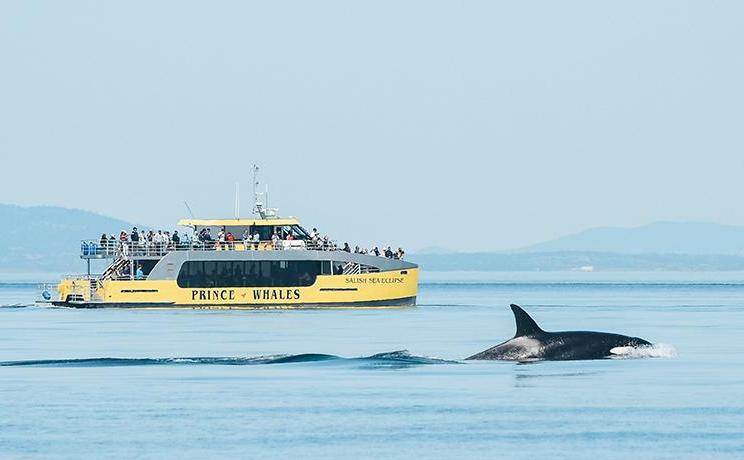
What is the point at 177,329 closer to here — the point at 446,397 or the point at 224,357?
the point at 224,357

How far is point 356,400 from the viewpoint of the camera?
37188 mm

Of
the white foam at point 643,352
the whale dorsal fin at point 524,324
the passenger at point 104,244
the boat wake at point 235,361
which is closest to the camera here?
the whale dorsal fin at point 524,324

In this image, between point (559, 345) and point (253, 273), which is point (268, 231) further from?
point (559, 345)

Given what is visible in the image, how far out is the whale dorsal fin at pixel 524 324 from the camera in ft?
137

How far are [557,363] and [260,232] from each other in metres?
48.4

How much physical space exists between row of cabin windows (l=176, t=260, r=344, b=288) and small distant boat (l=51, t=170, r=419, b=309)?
2.1 inches

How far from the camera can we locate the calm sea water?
30.1 m

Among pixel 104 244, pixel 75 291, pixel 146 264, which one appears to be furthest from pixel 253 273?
pixel 75 291

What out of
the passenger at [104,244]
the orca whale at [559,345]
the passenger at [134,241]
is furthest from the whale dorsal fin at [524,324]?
the passenger at [104,244]

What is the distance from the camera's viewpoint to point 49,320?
81.4 metres

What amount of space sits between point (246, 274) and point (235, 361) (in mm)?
42090

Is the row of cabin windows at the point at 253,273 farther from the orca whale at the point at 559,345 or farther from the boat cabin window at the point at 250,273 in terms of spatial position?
the orca whale at the point at 559,345

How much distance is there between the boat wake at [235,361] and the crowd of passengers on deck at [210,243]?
40.5m

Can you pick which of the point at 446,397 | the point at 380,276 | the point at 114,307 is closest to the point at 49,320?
the point at 114,307
